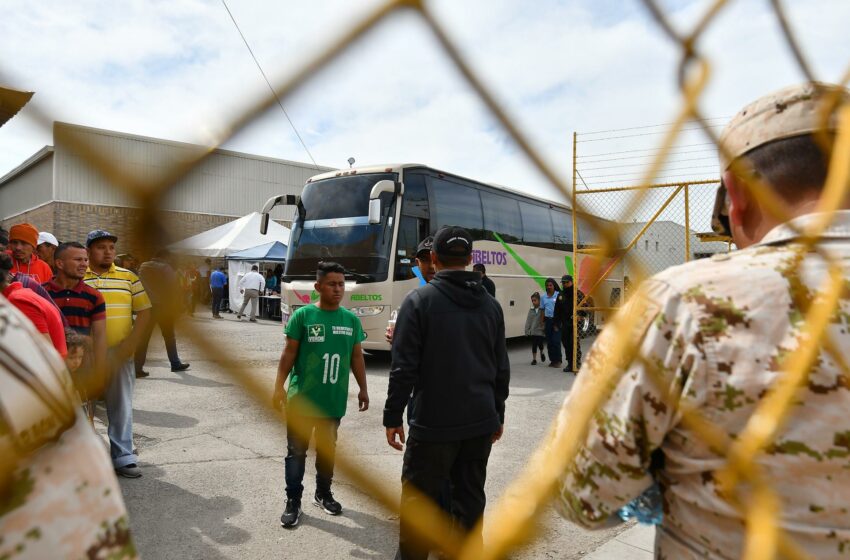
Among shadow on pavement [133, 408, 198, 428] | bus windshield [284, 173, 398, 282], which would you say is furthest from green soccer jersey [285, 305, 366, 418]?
bus windshield [284, 173, 398, 282]

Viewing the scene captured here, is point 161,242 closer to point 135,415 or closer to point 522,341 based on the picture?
point 135,415

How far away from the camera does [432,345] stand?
2611 mm

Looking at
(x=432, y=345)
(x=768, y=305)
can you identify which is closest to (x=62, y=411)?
(x=768, y=305)

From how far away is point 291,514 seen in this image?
129 inches

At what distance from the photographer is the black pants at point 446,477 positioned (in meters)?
2.52

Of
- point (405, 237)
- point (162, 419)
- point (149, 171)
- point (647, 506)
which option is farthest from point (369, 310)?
point (149, 171)

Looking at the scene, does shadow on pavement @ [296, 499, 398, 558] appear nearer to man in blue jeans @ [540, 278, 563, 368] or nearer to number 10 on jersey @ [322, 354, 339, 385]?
number 10 on jersey @ [322, 354, 339, 385]

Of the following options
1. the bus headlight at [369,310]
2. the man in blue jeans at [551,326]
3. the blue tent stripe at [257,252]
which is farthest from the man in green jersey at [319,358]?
the man in blue jeans at [551,326]

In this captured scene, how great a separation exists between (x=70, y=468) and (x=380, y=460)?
4155mm

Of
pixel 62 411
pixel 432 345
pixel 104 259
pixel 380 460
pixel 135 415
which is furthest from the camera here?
pixel 135 415

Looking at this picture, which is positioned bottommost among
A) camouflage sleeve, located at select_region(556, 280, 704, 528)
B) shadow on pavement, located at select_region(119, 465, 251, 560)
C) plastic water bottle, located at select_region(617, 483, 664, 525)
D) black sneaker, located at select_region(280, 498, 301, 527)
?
shadow on pavement, located at select_region(119, 465, 251, 560)

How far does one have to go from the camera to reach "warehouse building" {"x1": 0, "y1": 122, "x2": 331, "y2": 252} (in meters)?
0.47

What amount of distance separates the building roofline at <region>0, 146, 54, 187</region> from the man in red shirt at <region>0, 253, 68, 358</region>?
7.32ft

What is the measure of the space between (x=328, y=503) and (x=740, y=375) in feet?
9.89
